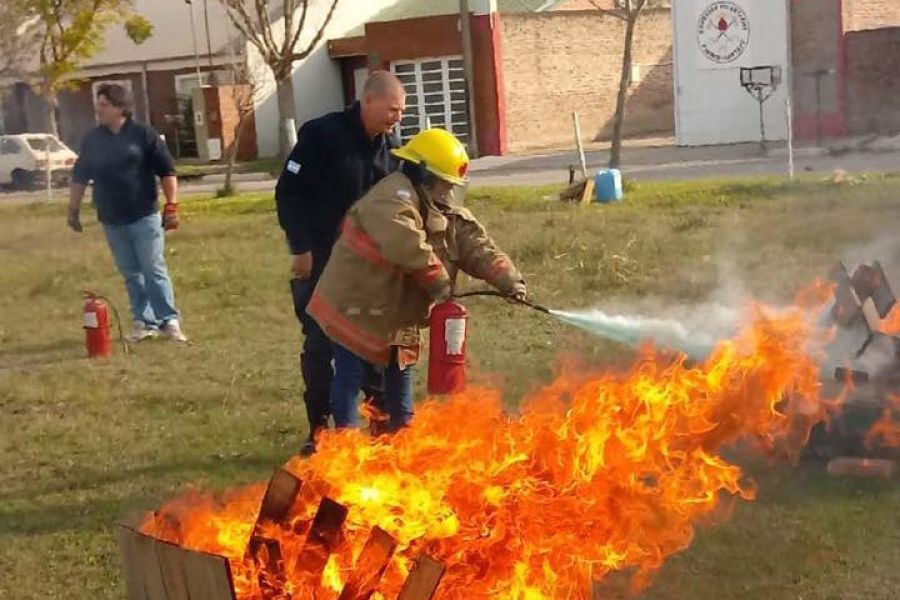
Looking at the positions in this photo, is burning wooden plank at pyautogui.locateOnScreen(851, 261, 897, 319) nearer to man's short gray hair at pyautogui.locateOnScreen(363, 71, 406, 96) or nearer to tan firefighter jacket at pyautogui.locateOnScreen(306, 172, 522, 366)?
tan firefighter jacket at pyautogui.locateOnScreen(306, 172, 522, 366)

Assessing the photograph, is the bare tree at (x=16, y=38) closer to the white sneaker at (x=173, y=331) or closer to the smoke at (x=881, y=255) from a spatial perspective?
the white sneaker at (x=173, y=331)

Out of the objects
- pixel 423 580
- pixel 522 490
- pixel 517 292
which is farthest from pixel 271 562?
pixel 517 292

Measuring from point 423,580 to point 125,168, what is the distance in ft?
21.4

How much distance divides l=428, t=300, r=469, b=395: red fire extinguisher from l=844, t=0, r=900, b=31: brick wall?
977 inches

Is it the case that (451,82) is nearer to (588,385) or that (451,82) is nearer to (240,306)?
(240,306)

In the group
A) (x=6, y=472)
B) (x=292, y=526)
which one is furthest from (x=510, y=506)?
(x=6, y=472)

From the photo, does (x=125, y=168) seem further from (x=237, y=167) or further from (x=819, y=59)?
(x=237, y=167)

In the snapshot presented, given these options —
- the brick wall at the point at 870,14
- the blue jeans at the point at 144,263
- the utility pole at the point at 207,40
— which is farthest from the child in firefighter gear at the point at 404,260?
the utility pole at the point at 207,40

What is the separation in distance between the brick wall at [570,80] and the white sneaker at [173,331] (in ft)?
78.9

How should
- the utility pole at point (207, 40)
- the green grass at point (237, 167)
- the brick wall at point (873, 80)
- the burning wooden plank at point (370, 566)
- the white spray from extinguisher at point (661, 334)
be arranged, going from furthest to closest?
the utility pole at point (207, 40), the green grass at point (237, 167), the brick wall at point (873, 80), the white spray from extinguisher at point (661, 334), the burning wooden plank at point (370, 566)

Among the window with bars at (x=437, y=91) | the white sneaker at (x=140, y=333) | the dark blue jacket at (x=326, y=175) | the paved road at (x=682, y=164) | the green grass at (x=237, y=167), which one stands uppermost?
the window with bars at (x=437, y=91)

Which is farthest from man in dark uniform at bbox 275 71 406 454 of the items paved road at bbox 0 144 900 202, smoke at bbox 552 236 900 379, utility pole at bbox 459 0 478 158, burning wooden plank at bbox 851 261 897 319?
utility pole at bbox 459 0 478 158

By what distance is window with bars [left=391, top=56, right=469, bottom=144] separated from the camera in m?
33.6

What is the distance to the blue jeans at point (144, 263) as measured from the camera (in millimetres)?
9609
